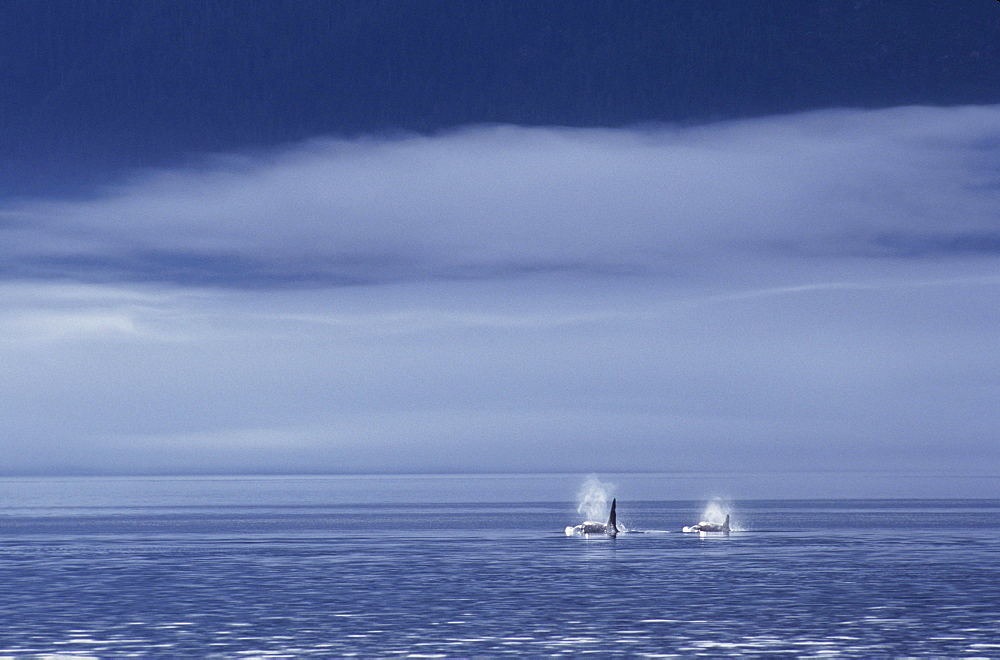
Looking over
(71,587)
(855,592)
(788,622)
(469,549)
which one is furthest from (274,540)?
(788,622)

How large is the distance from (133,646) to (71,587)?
3141cm

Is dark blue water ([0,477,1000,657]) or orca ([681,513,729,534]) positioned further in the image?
orca ([681,513,729,534])

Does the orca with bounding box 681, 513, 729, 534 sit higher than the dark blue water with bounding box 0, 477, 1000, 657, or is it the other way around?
the orca with bounding box 681, 513, 729, 534

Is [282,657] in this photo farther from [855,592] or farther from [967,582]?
[967,582]

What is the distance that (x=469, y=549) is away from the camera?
133125 millimetres

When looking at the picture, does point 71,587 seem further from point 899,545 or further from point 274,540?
point 899,545

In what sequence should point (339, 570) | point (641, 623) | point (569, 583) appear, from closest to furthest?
point (641, 623)
point (569, 583)
point (339, 570)

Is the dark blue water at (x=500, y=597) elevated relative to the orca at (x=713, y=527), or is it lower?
lower

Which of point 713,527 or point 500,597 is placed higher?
point 713,527

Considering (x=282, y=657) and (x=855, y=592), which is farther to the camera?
(x=855, y=592)

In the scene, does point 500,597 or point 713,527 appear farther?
point 713,527

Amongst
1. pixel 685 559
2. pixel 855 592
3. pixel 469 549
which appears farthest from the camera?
pixel 469 549

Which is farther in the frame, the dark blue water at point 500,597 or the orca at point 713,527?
the orca at point 713,527

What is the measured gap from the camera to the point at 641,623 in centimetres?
7019
